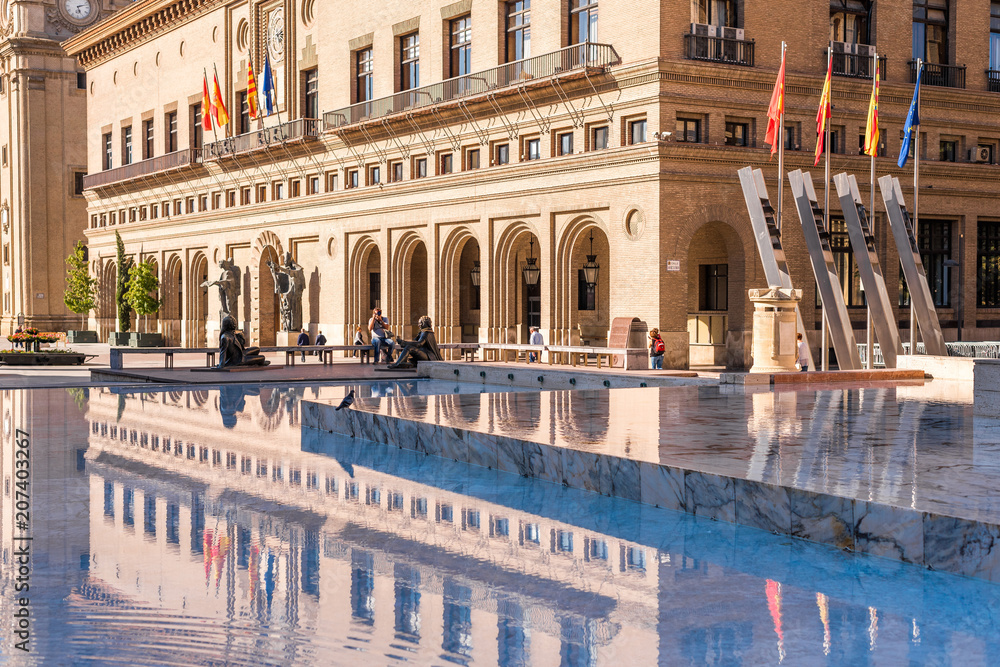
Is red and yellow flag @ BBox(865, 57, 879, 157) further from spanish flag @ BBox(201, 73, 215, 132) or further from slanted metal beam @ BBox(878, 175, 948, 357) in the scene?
spanish flag @ BBox(201, 73, 215, 132)

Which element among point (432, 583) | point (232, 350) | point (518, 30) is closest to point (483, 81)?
point (518, 30)

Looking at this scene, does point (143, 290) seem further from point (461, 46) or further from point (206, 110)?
point (461, 46)

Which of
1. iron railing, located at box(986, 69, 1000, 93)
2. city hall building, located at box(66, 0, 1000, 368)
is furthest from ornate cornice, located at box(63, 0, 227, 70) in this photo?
iron railing, located at box(986, 69, 1000, 93)

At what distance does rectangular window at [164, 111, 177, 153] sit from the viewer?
5509 cm

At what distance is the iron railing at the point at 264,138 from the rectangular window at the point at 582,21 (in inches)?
541

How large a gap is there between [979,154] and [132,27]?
41.2m

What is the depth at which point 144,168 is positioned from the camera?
2197 inches

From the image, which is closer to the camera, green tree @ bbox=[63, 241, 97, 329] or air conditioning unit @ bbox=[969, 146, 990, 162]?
air conditioning unit @ bbox=[969, 146, 990, 162]

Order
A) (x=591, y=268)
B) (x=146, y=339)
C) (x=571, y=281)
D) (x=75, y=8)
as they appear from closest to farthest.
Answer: (x=571, y=281), (x=591, y=268), (x=146, y=339), (x=75, y=8)

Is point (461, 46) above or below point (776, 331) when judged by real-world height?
above

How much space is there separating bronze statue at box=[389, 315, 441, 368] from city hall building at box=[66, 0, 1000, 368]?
484 centimetres

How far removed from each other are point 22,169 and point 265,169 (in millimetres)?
A: 28387

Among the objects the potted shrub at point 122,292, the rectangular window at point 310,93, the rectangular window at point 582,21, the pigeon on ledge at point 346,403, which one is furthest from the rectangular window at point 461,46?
the potted shrub at point 122,292

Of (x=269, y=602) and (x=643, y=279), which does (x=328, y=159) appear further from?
(x=269, y=602)
